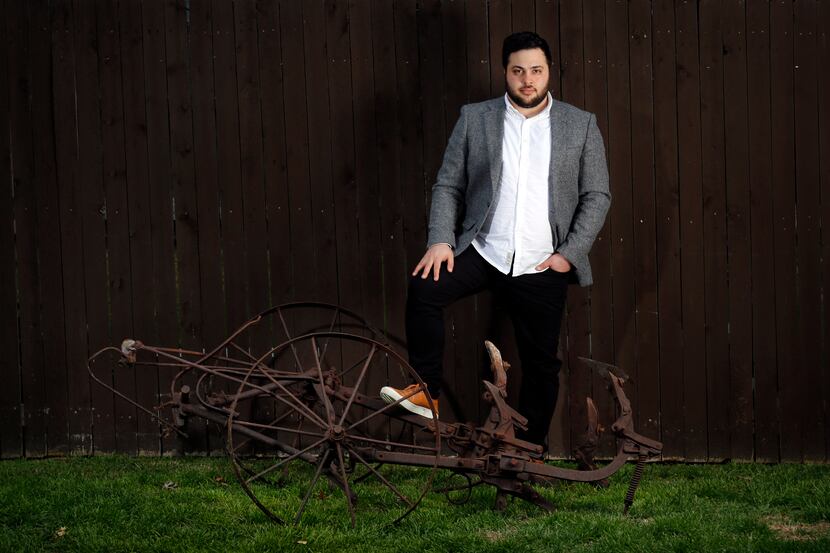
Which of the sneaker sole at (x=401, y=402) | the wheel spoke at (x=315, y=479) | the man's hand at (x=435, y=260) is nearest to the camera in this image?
the wheel spoke at (x=315, y=479)

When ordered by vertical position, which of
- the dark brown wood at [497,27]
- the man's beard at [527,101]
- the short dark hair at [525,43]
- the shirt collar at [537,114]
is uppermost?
the dark brown wood at [497,27]

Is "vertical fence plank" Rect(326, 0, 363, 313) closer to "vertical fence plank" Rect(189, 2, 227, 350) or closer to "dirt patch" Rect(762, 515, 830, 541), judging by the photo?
"vertical fence plank" Rect(189, 2, 227, 350)

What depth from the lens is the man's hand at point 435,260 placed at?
493 centimetres

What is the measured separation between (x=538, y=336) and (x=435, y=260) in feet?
2.14

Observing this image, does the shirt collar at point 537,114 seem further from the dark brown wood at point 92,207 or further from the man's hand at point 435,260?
the dark brown wood at point 92,207

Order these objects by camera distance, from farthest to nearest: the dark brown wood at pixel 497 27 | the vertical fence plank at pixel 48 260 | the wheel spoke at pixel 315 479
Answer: the vertical fence plank at pixel 48 260, the dark brown wood at pixel 497 27, the wheel spoke at pixel 315 479

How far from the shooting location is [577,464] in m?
5.50

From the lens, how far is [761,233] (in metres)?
5.64

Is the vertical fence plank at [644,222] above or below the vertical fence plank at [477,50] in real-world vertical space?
below

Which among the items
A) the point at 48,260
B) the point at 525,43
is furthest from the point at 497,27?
the point at 48,260

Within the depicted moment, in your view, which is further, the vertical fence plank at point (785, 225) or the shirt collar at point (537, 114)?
the vertical fence plank at point (785, 225)

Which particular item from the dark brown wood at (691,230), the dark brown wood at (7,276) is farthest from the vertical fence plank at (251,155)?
the dark brown wood at (691,230)

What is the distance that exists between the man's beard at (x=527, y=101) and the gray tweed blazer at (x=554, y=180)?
3.1 inches

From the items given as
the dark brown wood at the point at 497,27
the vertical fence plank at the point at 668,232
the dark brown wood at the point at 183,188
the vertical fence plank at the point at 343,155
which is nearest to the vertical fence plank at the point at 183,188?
the dark brown wood at the point at 183,188
